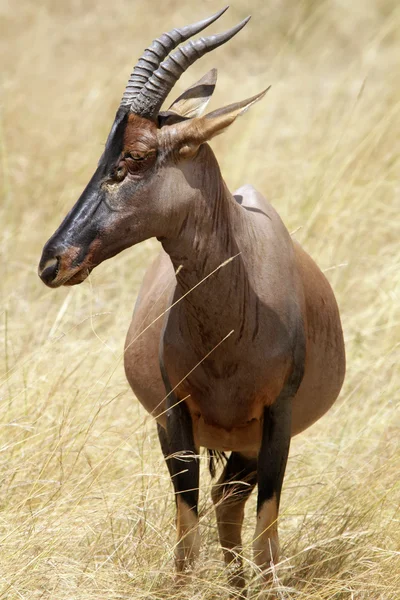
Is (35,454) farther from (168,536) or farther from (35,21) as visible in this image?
(35,21)

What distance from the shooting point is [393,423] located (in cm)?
667

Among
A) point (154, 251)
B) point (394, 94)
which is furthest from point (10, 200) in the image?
point (394, 94)

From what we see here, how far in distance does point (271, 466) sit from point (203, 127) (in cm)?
135

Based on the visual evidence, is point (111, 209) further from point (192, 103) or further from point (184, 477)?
point (184, 477)

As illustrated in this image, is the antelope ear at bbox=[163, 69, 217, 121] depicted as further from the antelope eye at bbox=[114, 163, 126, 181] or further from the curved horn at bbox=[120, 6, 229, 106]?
the antelope eye at bbox=[114, 163, 126, 181]

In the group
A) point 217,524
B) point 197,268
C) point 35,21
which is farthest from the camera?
point 35,21

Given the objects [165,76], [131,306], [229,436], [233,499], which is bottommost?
[233,499]

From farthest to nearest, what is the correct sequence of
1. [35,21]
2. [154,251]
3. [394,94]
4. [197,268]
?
[35,21], [394,94], [154,251], [197,268]

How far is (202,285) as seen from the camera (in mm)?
4207

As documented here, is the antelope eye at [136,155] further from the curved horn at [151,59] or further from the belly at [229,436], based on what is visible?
the belly at [229,436]

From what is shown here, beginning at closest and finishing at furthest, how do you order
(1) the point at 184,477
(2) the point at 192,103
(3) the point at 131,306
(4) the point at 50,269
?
(4) the point at 50,269, (2) the point at 192,103, (1) the point at 184,477, (3) the point at 131,306

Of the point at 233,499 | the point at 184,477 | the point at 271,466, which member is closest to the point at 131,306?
the point at 233,499

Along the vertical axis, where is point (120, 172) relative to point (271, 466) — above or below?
above

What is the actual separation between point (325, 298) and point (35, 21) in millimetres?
9809
